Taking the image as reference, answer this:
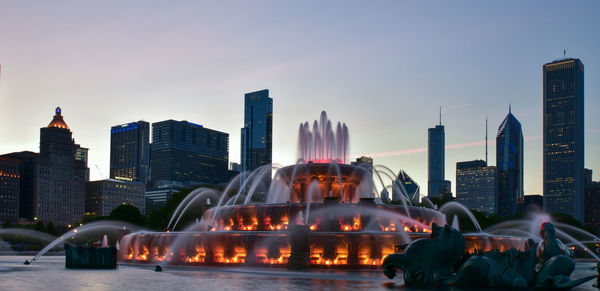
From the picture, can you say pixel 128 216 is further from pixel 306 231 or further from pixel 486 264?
pixel 486 264

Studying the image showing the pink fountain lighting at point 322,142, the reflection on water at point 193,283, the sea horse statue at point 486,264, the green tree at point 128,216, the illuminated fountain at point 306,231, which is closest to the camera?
the reflection on water at point 193,283

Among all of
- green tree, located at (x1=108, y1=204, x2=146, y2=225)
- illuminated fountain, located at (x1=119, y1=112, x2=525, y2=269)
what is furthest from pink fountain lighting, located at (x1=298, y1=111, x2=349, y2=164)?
green tree, located at (x1=108, y1=204, x2=146, y2=225)

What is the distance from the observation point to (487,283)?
21656 millimetres

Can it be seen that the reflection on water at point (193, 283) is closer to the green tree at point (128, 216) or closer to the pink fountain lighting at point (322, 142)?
the pink fountain lighting at point (322, 142)

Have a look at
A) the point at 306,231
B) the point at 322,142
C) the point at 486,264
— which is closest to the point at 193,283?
the point at 486,264

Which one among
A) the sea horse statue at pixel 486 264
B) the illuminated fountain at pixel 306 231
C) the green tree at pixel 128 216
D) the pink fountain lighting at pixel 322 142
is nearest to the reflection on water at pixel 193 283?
the sea horse statue at pixel 486 264

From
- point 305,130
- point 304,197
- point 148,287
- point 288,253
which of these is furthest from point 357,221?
point 148,287

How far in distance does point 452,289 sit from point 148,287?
8949mm

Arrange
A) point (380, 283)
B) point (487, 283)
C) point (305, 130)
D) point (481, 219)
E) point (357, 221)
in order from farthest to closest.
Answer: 1. point (481, 219)
2. point (305, 130)
3. point (357, 221)
4. point (380, 283)
5. point (487, 283)

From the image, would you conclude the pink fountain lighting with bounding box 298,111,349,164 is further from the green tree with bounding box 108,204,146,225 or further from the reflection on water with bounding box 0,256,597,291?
the green tree with bounding box 108,204,146,225

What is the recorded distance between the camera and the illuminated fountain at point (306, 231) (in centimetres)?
3353

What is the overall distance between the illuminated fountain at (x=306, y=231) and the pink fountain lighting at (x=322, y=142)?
1.78ft

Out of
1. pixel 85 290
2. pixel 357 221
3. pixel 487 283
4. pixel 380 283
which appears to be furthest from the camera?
pixel 357 221

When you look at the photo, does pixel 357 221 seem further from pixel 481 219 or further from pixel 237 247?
pixel 481 219
